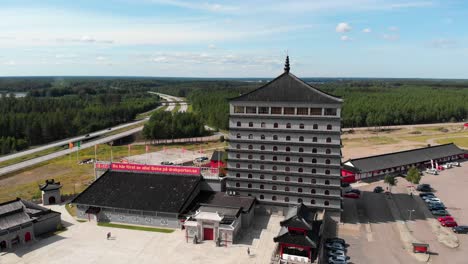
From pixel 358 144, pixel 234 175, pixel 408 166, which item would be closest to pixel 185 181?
pixel 234 175

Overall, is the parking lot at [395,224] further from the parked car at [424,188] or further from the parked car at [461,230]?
the parked car at [424,188]

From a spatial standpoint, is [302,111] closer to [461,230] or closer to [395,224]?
[395,224]

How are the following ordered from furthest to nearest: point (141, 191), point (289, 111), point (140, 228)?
1. point (141, 191)
2. point (289, 111)
3. point (140, 228)

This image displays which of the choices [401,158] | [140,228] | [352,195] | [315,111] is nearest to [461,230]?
[352,195]

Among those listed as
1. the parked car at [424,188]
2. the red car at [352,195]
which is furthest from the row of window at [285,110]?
the parked car at [424,188]

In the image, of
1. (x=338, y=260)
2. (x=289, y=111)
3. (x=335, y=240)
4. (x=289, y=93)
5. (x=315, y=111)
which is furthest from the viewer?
(x=289, y=111)

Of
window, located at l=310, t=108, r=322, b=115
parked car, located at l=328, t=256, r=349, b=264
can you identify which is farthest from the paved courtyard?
window, located at l=310, t=108, r=322, b=115
